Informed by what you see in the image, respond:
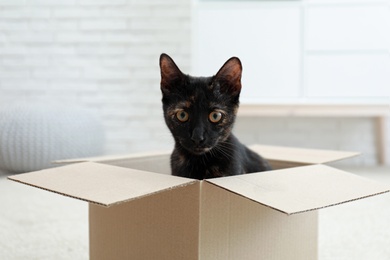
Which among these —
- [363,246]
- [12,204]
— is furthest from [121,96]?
[363,246]

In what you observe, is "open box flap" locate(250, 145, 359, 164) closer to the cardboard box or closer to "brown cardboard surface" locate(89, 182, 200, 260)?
the cardboard box

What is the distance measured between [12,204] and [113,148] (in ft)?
Result: 4.62

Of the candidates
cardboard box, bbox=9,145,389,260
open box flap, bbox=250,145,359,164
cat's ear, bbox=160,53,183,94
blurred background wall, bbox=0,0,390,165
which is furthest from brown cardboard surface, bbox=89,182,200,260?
blurred background wall, bbox=0,0,390,165

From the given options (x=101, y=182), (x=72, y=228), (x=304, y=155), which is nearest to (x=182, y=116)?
(x=101, y=182)

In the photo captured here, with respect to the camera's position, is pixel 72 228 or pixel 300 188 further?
pixel 72 228

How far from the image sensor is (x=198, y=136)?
3.35 ft

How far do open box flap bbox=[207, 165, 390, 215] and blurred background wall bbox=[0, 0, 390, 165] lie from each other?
7.59 feet

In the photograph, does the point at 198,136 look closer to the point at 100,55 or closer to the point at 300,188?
the point at 300,188

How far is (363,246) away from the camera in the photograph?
146 centimetres

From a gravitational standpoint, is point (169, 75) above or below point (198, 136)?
above

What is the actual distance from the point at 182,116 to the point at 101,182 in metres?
0.27

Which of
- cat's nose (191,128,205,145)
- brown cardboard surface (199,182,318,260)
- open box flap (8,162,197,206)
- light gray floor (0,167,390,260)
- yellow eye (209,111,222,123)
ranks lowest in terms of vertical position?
light gray floor (0,167,390,260)

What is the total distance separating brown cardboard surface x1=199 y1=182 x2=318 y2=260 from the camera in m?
0.88

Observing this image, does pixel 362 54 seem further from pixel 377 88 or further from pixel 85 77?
pixel 85 77
